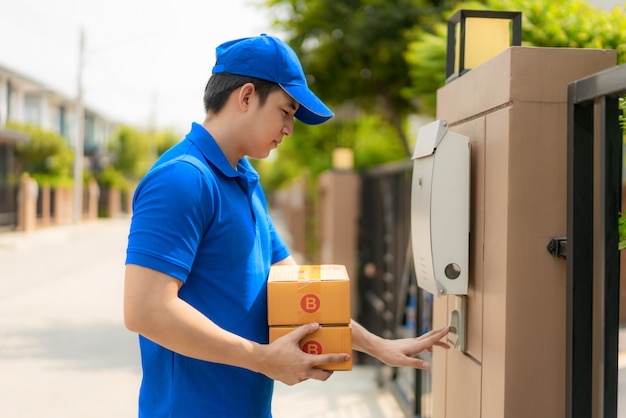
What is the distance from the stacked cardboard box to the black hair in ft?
1.65

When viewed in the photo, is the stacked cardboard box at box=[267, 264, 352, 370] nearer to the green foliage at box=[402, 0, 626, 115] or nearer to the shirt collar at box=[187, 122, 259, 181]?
the shirt collar at box=[187, 122, 259, 181]

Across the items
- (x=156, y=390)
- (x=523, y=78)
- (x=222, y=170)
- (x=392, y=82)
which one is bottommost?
(x=156, y=390)

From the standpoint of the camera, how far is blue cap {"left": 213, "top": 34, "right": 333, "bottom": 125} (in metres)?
1.97

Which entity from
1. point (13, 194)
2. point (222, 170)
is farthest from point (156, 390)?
point (13, 194)

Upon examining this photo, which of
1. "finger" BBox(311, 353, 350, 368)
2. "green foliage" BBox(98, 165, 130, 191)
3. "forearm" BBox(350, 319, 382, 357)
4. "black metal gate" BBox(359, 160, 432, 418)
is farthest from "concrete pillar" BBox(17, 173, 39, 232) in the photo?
"finger" BBox(311, 353, 350, 368)

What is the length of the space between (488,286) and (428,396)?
365 centimetres

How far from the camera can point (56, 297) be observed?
10648mm

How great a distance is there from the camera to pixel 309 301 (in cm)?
194

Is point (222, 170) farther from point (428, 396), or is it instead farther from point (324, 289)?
point (428, 396)

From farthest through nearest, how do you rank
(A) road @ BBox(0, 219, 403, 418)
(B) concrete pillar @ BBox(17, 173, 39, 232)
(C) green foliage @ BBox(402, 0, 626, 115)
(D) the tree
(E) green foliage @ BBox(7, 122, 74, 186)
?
(E) green foliage @ BBox(7, 122, 74, 186), (B) concrete pillar @ BBox(17, 173, 39, 232), (D) the tree, (A) road @ BBox(0, 219, 403, 418), (C) green foliage @ BBox(402, 0, 626, 115)

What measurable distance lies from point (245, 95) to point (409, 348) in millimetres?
887

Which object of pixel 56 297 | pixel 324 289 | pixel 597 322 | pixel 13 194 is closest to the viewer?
pixel 597 322

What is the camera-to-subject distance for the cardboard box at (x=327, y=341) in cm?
192

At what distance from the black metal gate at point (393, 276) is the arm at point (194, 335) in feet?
9.12
